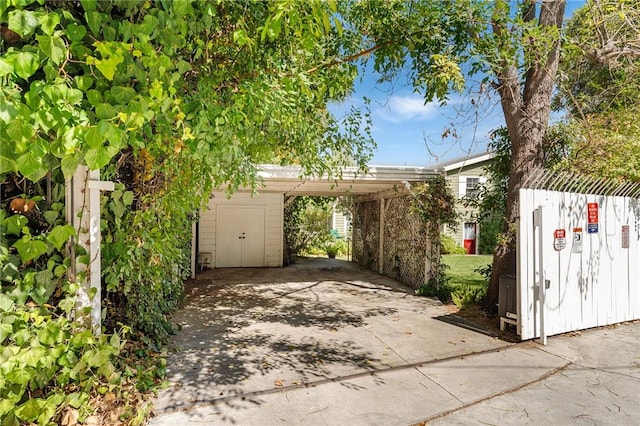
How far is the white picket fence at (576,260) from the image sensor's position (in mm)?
4125

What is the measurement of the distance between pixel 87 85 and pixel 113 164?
1170mm

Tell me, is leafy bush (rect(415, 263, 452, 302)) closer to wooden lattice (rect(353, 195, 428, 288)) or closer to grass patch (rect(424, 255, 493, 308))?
grass patch (rect(424, 255, 493, 308))

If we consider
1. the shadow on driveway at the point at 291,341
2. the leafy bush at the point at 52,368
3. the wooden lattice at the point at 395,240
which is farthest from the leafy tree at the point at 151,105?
the wooden lattice at the point at 395,240

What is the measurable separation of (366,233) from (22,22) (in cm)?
1070

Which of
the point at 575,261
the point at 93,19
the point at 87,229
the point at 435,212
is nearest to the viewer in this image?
the point at 93,19

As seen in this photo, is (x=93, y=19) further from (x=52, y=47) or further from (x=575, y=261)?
(x=575, y=261)

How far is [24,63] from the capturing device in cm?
151

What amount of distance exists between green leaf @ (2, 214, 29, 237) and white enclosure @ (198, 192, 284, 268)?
9.12m

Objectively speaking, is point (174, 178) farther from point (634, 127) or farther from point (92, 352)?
point (634, 127)

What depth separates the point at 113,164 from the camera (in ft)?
9.03

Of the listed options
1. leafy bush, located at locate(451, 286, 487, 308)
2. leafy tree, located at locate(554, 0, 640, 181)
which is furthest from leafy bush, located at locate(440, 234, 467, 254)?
leafy tree, located at locate(554, 0, 640, 181)

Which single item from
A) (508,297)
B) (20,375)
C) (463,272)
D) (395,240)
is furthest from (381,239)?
(20,375)

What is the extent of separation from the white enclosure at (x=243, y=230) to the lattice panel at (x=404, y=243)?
12.0 ft

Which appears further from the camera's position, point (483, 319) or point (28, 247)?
point (483, 319)
